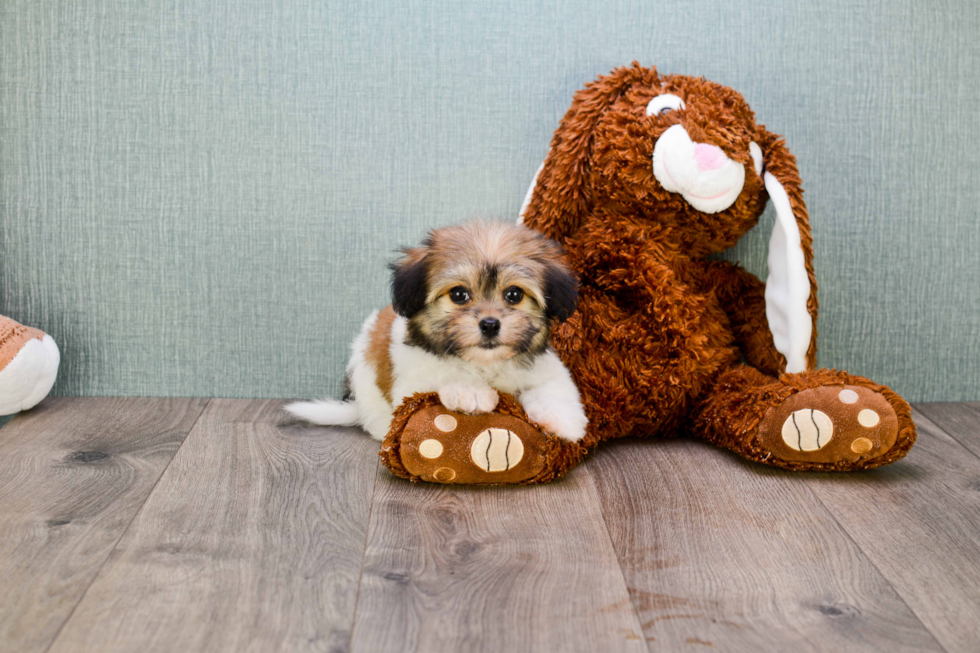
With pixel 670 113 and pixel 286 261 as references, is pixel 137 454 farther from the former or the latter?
pixel 670 113

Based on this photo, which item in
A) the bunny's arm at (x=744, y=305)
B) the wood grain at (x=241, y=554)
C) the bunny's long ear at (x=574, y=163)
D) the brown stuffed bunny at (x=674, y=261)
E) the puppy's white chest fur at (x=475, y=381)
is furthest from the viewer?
the bunny's arm at (x=744, y=305)

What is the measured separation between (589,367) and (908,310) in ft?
3.28

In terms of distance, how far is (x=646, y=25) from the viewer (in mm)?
2172

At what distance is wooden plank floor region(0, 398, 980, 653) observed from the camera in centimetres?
118

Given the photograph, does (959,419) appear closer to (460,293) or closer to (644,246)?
(644,246)

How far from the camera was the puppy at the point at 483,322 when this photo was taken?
1585 mm

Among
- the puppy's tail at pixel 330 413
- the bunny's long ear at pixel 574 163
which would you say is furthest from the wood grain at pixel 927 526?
the puppy's tail at pixel 330 413

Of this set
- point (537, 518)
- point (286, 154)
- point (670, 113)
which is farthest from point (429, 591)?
point (286, 154)

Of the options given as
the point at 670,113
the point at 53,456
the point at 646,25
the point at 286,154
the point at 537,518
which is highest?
the point at 646,25

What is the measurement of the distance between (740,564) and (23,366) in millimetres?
1693

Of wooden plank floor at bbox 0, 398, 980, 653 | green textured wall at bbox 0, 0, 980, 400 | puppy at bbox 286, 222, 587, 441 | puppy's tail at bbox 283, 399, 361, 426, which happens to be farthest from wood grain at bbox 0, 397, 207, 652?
puppy at bbox 286, 222, 587, 441

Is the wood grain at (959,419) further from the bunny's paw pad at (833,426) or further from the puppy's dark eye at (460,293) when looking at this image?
the puppy's dark eye at (460,293)

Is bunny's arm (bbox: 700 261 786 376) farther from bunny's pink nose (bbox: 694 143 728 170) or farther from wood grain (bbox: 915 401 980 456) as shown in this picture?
wood grain (bbox: 915 401 980 456)

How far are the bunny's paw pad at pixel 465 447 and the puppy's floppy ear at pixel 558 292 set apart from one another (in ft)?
0.75
